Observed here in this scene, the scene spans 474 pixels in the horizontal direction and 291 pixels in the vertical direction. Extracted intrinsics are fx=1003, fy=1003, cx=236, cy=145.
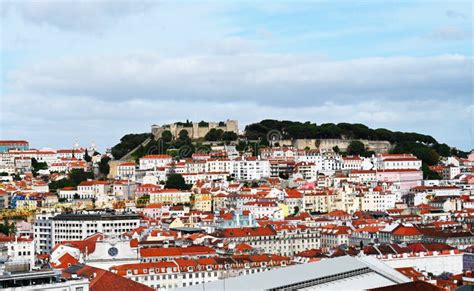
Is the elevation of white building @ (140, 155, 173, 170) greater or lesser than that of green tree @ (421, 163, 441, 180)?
greater

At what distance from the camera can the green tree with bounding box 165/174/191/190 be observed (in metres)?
73.1

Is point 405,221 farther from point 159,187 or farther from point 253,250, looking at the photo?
point 159,187

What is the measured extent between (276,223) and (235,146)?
35.6 meters

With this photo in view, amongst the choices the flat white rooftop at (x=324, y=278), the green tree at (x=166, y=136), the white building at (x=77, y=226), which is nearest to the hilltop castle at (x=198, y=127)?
the green tree at (x=166, y=136)

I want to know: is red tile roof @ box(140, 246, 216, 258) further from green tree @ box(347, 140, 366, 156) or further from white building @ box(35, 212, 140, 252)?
green tree @ box(347, 140, 366, 156)

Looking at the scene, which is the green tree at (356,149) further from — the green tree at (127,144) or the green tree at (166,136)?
the green tree at (127,144)

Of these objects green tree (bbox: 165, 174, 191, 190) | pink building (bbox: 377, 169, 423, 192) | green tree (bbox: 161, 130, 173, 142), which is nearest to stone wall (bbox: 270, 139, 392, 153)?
green tree (bbox: 161, 130, 173, 142)

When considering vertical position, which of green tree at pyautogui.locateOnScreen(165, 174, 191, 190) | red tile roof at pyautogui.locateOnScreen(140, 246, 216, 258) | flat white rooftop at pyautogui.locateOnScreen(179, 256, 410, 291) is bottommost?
red tile roof at pyautogui.locateOnScreen(140, 246, 216, 258)

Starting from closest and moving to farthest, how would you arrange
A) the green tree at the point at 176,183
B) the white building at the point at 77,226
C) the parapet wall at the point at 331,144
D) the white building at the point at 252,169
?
1. the white building at the point at 77,226
2. the green tree at the point at 176,183
3. the white building at the point at 252,169
4. the parapet wall at the point at 331,144

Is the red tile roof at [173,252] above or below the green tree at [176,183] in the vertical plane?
below

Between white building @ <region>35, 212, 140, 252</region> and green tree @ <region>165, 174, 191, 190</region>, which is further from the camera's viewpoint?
green tree @ <region>165, 174, 191, 190</region>

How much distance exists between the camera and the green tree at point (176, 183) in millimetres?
73062

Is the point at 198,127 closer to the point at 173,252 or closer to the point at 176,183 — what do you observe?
the point at 176,183

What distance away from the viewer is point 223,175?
255 ft
